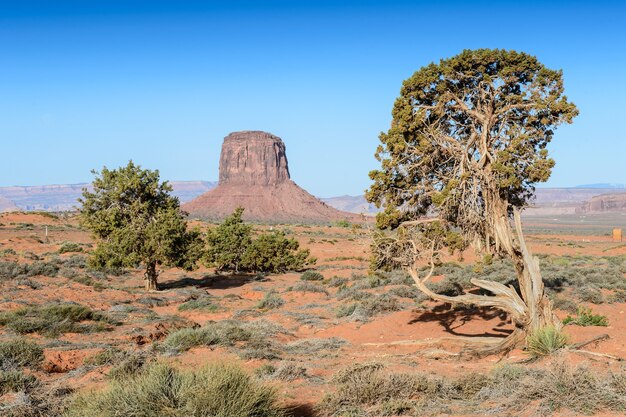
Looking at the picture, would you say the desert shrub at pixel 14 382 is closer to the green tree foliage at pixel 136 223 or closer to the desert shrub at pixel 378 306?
the desert shrub at pixel 378 306

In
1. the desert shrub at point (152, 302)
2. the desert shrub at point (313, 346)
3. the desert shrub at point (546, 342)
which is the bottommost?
the desert shrub at point (152, 302)

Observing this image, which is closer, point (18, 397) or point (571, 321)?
point (18, 397)

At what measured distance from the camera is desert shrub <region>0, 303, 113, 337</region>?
1461 centimetres

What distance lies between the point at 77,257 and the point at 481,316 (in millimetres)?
31221

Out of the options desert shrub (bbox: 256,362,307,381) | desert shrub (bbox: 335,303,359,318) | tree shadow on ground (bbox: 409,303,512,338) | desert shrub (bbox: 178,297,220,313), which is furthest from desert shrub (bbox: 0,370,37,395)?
desert shrub (bbox: 178,297,220,313)

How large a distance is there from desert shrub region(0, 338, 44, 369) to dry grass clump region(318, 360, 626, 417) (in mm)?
6717

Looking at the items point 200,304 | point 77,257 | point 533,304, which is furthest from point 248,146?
point 533,304

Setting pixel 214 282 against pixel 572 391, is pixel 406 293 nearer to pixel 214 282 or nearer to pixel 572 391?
pixel 214 282

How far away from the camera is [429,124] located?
1249 cm

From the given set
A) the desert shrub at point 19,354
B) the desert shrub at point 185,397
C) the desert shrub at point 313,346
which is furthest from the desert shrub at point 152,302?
the desert shrub at point 185,397

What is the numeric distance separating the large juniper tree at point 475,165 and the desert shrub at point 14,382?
315 inches

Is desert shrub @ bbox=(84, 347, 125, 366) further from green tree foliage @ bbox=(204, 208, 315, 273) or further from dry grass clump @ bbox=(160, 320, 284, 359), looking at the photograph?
green tree foliage @ bbox=(204, 208, 315, 273)

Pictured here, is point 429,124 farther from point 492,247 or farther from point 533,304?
point 533,304

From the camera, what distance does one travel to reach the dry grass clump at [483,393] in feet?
22.0
